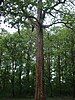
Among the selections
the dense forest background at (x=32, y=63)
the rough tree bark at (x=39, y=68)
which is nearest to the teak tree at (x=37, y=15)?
the rough tree bark at (x=39, y=68)

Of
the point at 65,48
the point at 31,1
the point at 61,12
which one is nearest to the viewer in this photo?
the point at 31,1

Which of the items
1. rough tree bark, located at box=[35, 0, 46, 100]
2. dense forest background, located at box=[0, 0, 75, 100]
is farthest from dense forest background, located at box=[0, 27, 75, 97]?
rough tree bark, located at box=[35, 0, 46, 100]

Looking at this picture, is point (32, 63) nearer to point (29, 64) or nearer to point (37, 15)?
point (29, 64)

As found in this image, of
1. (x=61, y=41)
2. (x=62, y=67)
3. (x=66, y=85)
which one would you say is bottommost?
(x=66, y=85)

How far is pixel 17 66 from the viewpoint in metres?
49.2

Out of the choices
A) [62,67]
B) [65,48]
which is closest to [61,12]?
[65,48]

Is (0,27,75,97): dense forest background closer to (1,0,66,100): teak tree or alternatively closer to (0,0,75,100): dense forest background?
(0,0,75,100): dense forest background

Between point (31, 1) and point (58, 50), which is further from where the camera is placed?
point (58, 50)

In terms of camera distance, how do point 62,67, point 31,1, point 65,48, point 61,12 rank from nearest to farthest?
point 31,1 → point 61,12 → point 65,48 → point 62,67

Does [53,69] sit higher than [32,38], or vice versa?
[32,38]

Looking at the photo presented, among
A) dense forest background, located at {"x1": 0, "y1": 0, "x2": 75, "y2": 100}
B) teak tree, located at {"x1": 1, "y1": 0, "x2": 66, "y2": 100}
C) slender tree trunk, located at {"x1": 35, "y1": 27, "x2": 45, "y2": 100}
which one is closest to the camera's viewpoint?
teak tree, located at {"x1": 1, "y1": 0, "x2": 66, "y2": 100}

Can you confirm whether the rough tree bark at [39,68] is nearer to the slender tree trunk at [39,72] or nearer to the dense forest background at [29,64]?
the slender tree trunk at [39,72]

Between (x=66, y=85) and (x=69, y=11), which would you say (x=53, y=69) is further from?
(x=69, y=11)

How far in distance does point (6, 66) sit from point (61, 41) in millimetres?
11324
